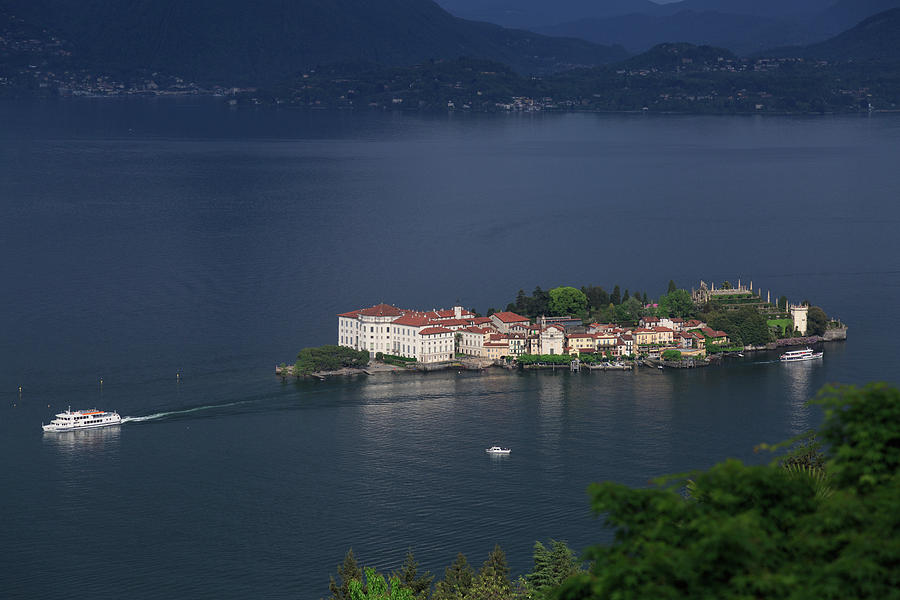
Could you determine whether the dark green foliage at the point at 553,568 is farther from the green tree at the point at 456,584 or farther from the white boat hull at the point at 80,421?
the white boat hull at the point at 80,421

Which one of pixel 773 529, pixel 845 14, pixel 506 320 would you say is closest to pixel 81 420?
pixel 506 320

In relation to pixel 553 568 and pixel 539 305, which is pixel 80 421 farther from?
pixel 553 568

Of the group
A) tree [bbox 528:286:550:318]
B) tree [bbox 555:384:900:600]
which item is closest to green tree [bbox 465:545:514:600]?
tree [bbox 555:384:900:600]

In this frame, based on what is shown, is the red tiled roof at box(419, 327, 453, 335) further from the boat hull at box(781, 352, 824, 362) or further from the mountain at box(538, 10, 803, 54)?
the mountain at box(538, 10, 803, 54)

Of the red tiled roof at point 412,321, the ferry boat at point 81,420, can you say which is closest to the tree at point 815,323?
the red tiled roof at point 412,321

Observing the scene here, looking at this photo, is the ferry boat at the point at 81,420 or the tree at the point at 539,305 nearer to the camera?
the ferry boat at the point at 81,420

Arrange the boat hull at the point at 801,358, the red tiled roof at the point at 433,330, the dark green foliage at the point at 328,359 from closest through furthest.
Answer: the dark green foliage at the point at 328,359, the red tiled roof at the point at 433,330, the boat hull at the point at 801,358
